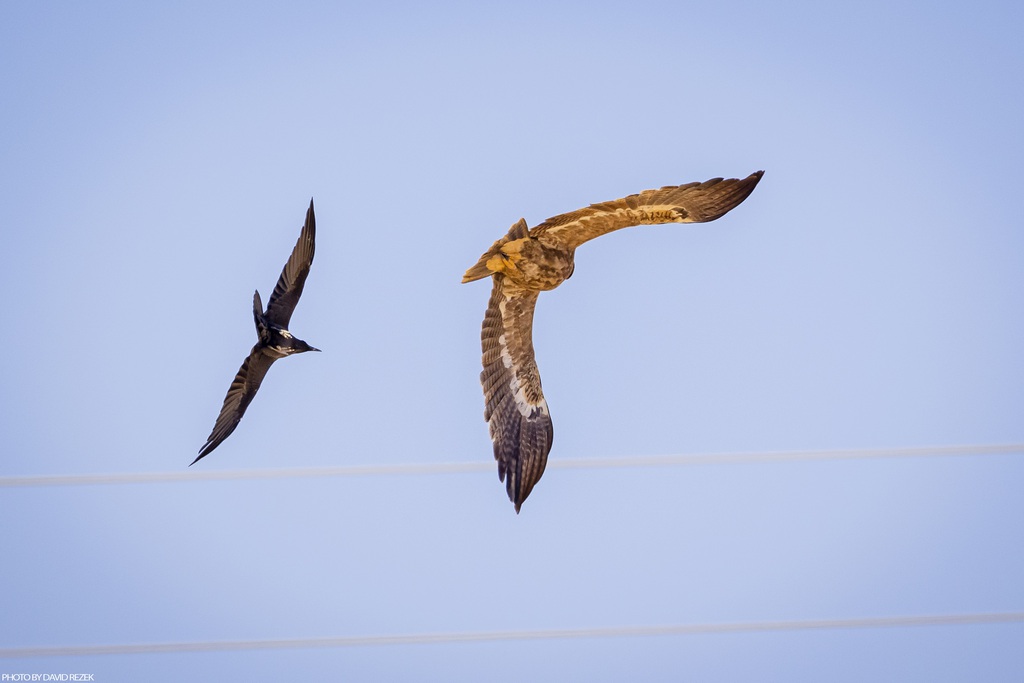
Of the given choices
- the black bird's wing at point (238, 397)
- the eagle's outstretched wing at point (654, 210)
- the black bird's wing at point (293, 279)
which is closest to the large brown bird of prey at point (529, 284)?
the eagle's outstretched wing at point (654, 210)

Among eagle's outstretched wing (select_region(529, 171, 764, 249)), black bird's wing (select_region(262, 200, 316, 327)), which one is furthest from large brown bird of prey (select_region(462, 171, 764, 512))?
black bird's wing (select_region(262, 200, 316, 327))

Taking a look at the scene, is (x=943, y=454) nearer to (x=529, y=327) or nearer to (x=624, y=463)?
(x=624, y=463)

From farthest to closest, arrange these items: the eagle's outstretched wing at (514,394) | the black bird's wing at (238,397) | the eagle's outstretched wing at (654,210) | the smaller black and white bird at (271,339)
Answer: the eagle's outstretched wing at (514,394) < the eagle's outstretched wing at (654,210) < the black bird's wing at (238,397) < the smaller black and white bird at (271,339)

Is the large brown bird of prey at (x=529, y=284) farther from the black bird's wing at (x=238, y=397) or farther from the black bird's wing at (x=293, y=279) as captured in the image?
the black bird's wing at (x=238, y=397)

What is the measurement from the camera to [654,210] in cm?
748

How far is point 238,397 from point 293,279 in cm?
85

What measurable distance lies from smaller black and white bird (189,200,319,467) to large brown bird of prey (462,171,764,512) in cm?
105

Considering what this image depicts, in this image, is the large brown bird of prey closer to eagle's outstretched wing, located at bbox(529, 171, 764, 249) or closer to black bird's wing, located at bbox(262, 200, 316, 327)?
eagle's outstretched wing, located at bbox(529, 171, 764, 249)

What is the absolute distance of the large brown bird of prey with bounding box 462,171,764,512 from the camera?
24.5ft

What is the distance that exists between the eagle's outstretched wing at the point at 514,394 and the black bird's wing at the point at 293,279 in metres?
1.58

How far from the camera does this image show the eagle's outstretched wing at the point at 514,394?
28.2 feet

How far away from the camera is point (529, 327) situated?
29.0 feet

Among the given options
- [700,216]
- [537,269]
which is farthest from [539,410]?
[700,216]

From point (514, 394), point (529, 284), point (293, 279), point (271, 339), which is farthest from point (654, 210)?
point (271, 339)
